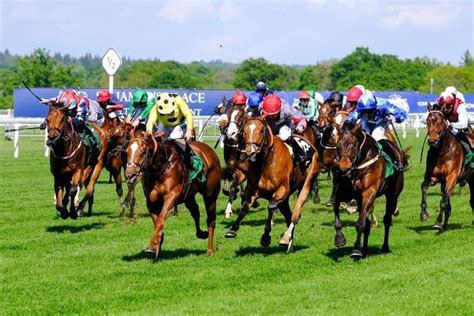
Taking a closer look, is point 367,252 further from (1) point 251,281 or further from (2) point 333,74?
(2) point 333,74

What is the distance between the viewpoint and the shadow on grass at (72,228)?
14.4 m

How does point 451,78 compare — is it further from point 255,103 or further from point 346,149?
point 346,149

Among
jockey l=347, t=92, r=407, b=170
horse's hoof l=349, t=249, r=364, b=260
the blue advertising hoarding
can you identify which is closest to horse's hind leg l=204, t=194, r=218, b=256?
horse's hoof l=349, t=249, r=364, b=260

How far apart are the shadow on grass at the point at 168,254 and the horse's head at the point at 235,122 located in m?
1.56

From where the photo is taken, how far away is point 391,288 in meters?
9.77

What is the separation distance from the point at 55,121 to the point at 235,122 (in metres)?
2.78

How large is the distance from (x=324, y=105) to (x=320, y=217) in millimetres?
2041

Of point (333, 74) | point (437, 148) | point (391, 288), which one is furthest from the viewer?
point (333, 74)

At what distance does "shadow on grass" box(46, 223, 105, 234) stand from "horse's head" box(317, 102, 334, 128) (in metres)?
4.07

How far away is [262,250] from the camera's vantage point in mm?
12375

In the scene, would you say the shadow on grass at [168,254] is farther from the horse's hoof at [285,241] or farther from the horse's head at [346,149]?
the horse's head at [346,149]

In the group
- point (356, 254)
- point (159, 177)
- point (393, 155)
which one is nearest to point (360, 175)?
point (393, 155)

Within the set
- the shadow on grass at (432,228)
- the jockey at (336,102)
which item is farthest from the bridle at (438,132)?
the jockey at (336,102)

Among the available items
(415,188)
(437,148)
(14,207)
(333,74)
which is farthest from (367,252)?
(333,74)
